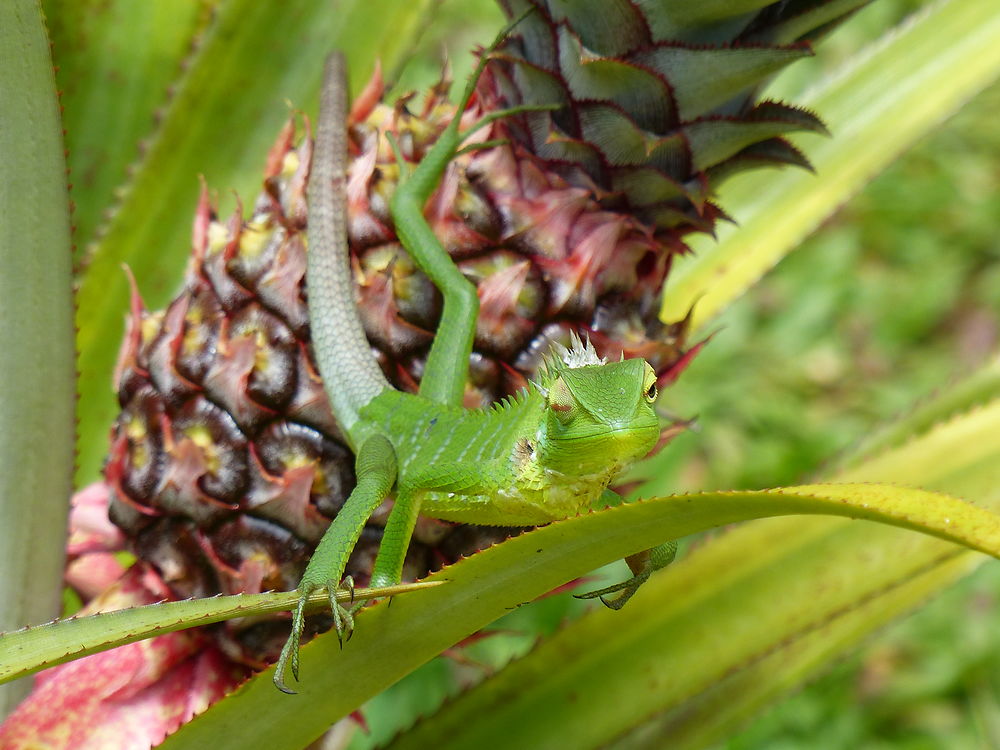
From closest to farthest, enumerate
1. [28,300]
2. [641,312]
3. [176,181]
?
1. [28,300]
2. [641,312]
3. [176,181]

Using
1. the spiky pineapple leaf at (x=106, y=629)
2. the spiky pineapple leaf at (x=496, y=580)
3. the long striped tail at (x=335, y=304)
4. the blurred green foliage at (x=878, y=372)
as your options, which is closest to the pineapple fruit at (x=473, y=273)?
the long striped tail at (x=335, y=304)

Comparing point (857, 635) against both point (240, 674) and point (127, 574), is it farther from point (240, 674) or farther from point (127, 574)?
point (127, 574)

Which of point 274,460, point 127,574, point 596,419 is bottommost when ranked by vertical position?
point 127,574

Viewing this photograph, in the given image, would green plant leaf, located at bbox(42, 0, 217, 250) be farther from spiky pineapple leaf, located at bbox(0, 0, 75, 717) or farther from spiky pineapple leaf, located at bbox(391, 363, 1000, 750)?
spiky pineapple leaf, located at bbox(391, 363, 1000, 750)

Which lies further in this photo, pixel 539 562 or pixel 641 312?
pixel 641 312

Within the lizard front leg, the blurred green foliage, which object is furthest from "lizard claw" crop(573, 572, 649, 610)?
the blurred green foliage

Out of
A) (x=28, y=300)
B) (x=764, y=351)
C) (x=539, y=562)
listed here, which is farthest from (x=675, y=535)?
(x=764, y=351)

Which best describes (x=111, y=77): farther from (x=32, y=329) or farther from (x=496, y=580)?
(x=496, y=580)
